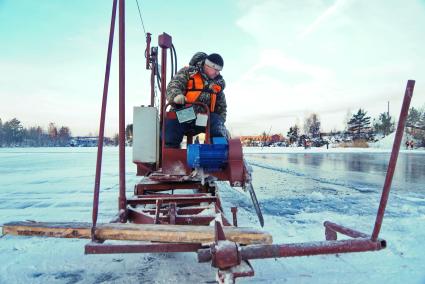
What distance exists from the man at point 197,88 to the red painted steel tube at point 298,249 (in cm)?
216

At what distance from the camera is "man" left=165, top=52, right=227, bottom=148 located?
3654 mm

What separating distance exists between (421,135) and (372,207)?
227 ft

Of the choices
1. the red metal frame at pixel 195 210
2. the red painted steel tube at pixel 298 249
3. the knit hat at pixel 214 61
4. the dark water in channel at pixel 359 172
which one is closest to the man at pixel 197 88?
the knit hat at pixel 214 61

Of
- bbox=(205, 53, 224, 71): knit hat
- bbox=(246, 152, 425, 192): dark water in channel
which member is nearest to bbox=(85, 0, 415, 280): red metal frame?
bbox=(205, 53, 224, 71): knit hat

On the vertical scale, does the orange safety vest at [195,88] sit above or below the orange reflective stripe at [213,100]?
above

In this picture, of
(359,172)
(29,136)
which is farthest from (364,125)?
(29,136)

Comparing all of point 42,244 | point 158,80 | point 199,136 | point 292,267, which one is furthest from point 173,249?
point 158,80

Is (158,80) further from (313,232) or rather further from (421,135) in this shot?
(421,135)

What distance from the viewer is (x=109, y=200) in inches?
205

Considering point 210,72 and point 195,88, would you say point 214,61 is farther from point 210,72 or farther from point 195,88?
point 195,88

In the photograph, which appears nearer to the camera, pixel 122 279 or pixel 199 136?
pixel 122 279

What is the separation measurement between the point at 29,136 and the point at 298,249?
411ft

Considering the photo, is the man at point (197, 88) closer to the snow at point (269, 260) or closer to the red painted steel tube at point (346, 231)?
the snow at point (269, 260)

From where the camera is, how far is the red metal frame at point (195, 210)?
1.52 metres
